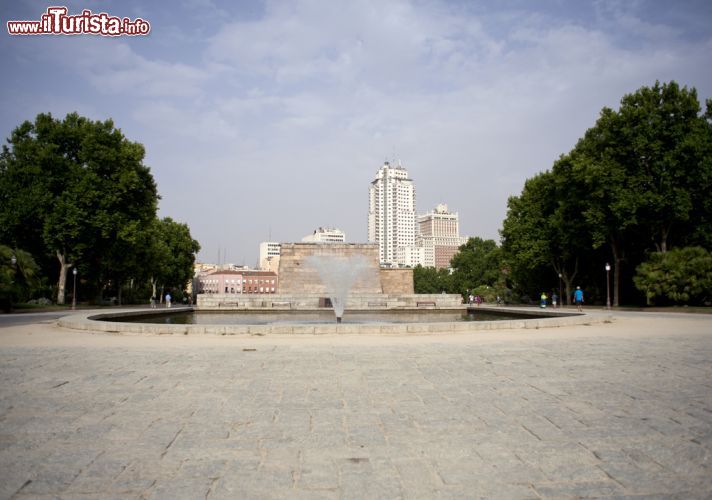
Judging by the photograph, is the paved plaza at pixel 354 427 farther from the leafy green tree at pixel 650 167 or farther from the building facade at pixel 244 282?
the building facade at pixel 244 282

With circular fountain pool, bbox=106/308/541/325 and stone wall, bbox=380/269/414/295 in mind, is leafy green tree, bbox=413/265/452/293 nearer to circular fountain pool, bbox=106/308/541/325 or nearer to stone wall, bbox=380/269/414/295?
stone wall, bbox=380/269/414/295

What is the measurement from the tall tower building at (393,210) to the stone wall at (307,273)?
5628 inches

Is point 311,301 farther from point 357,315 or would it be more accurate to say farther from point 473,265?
point 473,265

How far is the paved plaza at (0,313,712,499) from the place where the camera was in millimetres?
3154

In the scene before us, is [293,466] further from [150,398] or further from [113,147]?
[113,147]

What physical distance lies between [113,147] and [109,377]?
33.1 metres

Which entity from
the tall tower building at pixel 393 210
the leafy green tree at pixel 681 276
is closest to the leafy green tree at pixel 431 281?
the leafy green tree at pixel 681 276

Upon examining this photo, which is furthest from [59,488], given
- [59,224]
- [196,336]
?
[59,224]

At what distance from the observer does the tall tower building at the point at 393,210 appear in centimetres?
18162

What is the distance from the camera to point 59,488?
3051 mm

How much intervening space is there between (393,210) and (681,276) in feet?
507

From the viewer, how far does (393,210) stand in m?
182

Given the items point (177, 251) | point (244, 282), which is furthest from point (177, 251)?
point (244, 282)

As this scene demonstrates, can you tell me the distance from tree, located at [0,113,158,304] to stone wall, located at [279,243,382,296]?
35.3 feet
